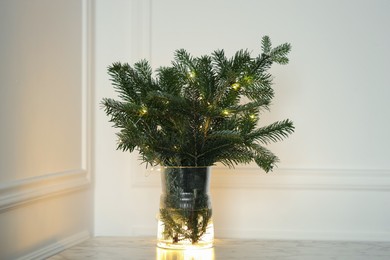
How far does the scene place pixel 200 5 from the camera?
5.58 feet

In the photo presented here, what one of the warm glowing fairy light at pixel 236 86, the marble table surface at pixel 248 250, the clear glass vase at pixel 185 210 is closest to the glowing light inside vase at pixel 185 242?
the clear glass vase at pixel 185 210
